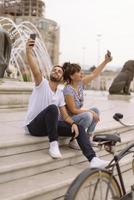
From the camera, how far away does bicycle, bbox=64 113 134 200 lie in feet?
10.3

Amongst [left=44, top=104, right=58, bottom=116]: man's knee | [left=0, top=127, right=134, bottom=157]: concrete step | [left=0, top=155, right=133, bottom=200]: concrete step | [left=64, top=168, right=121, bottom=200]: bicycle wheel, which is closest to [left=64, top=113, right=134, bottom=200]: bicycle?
[left=64, top=168, right=121, bottom=200]: bicycle wheel

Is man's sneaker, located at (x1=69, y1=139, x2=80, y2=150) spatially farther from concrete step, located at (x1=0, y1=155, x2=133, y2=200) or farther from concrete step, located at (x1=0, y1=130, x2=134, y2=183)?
concrete step, located at (x1=0, y1=155, x2=133, y2=200)

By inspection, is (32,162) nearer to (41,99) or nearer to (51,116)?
(51,116)

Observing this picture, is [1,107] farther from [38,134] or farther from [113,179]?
[113,179]

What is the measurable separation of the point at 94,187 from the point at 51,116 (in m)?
1.60

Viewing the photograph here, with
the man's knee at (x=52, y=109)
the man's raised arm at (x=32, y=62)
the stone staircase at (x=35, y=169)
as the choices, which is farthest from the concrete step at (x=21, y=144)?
the man's raised arm at (x=32, y=62)

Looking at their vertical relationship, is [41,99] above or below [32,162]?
above

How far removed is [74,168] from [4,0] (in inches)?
3330

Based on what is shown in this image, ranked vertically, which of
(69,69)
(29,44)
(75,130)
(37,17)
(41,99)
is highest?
(29,44)

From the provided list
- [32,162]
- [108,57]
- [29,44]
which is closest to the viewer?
[32,162]

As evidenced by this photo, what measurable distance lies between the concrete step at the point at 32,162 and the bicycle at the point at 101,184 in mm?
1204

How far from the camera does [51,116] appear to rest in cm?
474

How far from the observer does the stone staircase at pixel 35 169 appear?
4095 mm

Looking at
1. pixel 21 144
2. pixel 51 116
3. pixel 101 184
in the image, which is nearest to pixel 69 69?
pixel 51 116
